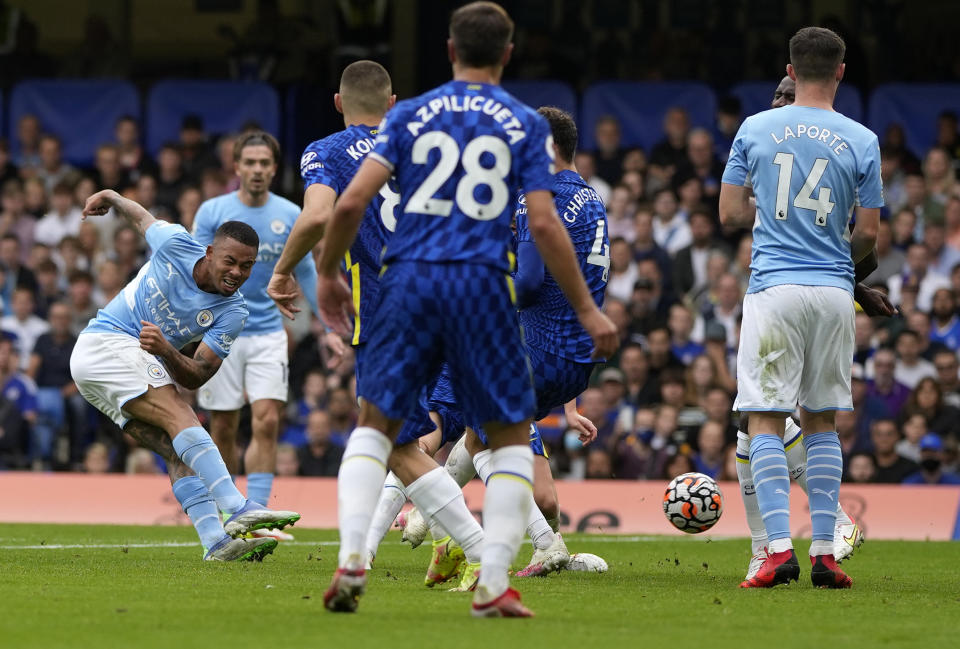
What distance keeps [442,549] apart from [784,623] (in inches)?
78.4

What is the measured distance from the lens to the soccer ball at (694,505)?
353 inches

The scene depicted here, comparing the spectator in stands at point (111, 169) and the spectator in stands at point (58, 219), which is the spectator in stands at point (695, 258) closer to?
the spectator in stands at point (111, 169)

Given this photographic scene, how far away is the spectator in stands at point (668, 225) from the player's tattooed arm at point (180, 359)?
8.94 metres

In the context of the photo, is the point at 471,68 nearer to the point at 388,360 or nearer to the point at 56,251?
the point at 388,360

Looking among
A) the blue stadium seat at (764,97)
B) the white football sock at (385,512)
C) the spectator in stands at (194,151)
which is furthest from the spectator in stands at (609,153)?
the white football sock at (385,512)

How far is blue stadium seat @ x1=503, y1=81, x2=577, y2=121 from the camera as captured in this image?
Answer: 19047mm

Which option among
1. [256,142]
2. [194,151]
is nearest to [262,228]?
[256,142]

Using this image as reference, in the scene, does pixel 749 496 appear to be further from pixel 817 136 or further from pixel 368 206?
pixel 368 206

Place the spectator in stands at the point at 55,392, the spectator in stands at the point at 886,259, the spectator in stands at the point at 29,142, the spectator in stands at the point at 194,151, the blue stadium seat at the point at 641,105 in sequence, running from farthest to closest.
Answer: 1. the spectator in stands at the point at 29,142
2. the blue stadium seat at the point at 641,105
3. the spectator in stands at the point at 194,151
4. the spectator in stands at the point at 886,259
5. the spectator in stands at the point at 55,392

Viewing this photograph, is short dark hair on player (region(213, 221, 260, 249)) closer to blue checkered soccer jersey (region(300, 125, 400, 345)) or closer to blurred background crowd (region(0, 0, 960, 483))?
blue checkered soccer jersey (region(300, 125, 400, 345))

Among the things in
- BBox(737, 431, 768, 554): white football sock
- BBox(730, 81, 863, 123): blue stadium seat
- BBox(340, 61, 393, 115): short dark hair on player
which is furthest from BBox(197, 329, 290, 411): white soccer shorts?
BBox(730, 81, 863, 123): blue stadium seat

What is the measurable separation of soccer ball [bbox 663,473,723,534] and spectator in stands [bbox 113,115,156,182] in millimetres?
11267

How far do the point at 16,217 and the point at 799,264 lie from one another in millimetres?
13206

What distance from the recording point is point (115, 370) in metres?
8.98
